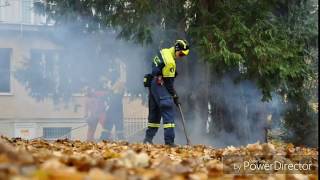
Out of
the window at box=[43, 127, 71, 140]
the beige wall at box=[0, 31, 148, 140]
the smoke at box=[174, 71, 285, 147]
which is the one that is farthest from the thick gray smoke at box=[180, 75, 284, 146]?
the window at box=[43, 127, 71, 140]

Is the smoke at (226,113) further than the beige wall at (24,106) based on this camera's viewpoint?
No

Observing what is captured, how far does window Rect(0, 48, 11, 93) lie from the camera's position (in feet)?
62.0

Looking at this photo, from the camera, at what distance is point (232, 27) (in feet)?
34.0

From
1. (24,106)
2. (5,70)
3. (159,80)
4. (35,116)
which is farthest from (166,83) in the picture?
(24,106)

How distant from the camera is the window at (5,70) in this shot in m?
18.9

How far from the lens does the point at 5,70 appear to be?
61.9ft

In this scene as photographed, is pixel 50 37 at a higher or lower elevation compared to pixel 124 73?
higher

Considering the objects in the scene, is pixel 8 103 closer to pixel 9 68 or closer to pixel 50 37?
pixel 9 68

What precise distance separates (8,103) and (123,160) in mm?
19083

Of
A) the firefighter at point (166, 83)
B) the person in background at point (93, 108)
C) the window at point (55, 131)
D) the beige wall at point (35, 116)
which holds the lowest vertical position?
the window at point (55, 131)

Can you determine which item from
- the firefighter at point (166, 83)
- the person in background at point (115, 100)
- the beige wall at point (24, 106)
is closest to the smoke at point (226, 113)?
the person in background at point (115, 100)

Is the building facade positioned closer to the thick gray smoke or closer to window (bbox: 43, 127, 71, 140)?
window (bbox: 43, 127, 71, 140)

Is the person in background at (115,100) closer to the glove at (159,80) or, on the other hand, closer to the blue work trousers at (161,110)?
the blue work trousers at (161,110)

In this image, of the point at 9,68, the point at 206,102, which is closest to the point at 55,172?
the point at 206,102
